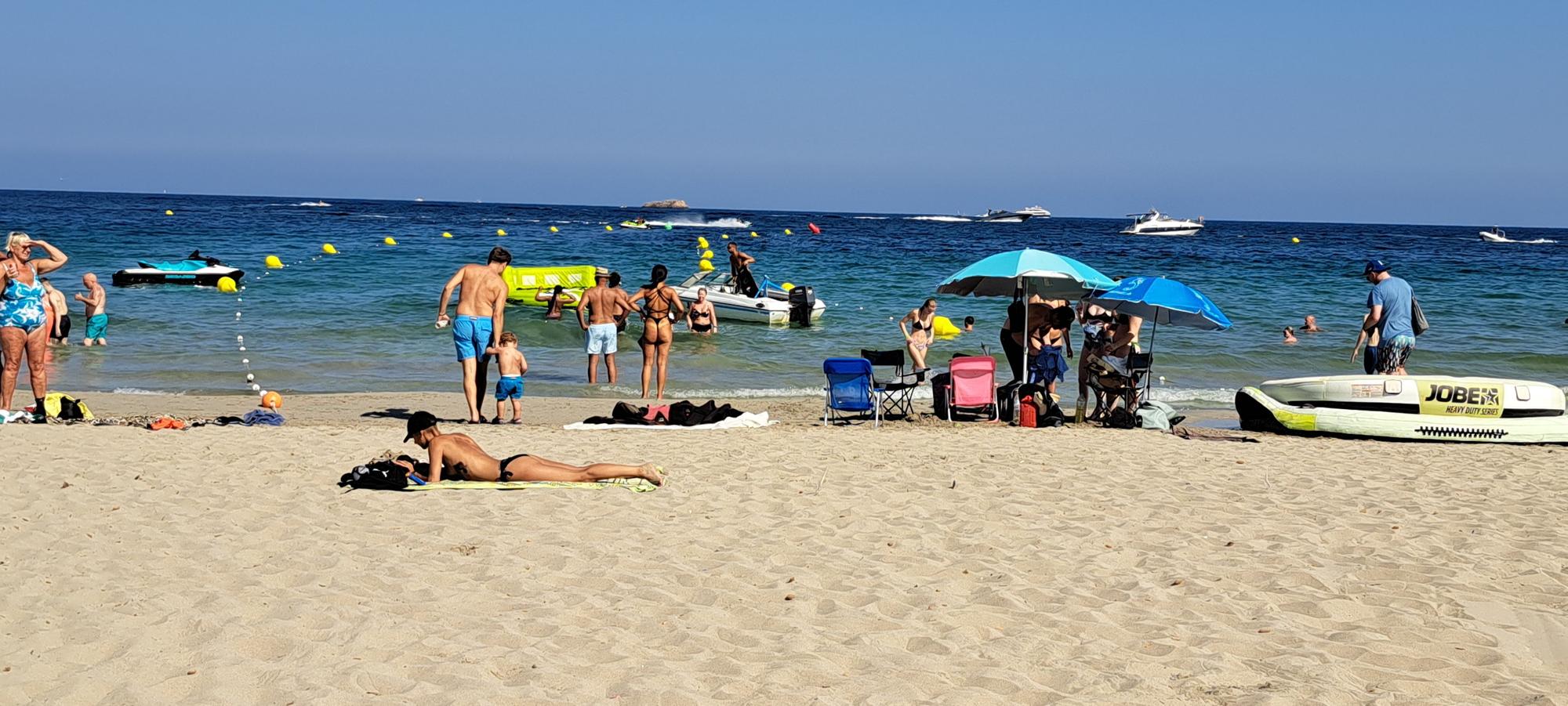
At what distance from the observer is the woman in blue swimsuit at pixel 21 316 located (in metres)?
8.93

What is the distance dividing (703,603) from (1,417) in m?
6.89

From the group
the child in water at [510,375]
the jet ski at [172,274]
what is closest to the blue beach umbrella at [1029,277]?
the child in water at [510,375]

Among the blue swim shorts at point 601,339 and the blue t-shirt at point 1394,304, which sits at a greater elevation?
the blue t-shirt at point 1394,304

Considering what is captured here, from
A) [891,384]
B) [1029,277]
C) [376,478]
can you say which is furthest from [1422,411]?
[376,478]

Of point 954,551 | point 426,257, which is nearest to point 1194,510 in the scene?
point 954,551

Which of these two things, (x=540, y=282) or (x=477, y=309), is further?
(x=540, y=282)

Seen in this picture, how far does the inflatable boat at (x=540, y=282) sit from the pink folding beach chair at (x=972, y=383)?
11627 mm

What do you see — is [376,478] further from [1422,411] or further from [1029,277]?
[1422,411]

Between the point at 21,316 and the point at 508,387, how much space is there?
11.9ft

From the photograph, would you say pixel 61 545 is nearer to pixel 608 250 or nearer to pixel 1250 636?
pixel 1250 636

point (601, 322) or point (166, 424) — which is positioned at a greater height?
point (601, 322)

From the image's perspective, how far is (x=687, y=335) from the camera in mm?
17969

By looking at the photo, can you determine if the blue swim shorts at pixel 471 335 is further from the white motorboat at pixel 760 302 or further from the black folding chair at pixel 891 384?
the white motorboat at pixel 760 302

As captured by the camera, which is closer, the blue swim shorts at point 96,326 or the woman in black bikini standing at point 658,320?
the woman in black bikini standing at point 658,320
